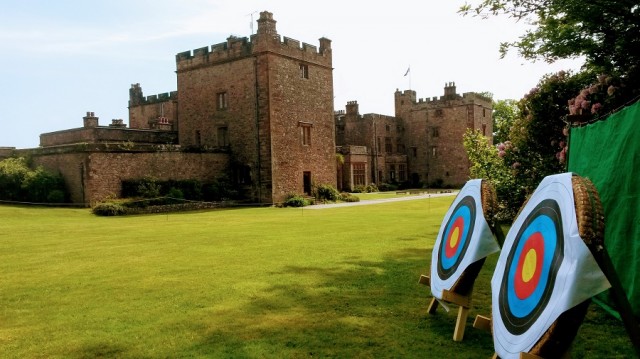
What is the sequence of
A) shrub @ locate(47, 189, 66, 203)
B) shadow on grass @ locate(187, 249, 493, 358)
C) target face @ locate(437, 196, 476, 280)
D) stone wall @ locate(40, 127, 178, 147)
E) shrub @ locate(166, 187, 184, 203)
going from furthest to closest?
stone wall @ locate(40, 127, 178, 147) < shrub @ locate(166, 187, 184, 203) < shrub @ locate(47, 189, 66, 203) < target face @ locate(437, 196, 476, 280) < shadow on grass @ locate(187, 249, 493, 358)

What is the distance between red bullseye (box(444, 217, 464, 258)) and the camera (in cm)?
613

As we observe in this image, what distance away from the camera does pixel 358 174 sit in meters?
48.6

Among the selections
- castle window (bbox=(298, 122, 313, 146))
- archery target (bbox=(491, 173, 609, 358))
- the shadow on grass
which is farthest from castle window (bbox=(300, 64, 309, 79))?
archery target (bbox=(491, 173, 609, 358))

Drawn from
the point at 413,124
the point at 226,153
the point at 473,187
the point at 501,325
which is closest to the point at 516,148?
the point at 473,187

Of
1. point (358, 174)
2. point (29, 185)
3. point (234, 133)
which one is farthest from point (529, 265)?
point (358, 174)

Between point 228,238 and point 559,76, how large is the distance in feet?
37.7

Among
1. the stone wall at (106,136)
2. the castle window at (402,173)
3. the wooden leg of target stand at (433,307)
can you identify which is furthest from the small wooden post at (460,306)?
the castle window at (402,173)

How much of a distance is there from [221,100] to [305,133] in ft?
21.2

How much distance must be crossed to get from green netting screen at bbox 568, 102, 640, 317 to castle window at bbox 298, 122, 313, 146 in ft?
92.5

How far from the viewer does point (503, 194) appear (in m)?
18.0

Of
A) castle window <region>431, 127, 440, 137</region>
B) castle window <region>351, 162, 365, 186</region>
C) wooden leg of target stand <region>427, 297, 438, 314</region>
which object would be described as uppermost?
castle window <region>431, 127, 440, 137</region>

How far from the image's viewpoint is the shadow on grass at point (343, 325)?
5.29 metres

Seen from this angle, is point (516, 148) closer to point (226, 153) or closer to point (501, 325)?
point (501, 325)

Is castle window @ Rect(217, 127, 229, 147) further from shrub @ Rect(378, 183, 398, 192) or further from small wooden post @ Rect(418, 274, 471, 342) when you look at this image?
small wooden post @ Rect(418, 274, 471, 342)
